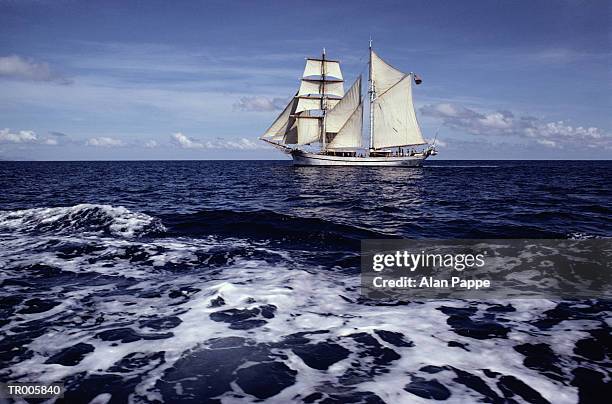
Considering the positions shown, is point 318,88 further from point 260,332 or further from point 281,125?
point 260,332

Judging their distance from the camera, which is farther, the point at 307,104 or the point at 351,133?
the point at 307,104

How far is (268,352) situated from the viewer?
5.68 meters

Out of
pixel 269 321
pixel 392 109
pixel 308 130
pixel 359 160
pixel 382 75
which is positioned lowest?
pixel 269 321

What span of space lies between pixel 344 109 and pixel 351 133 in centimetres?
641

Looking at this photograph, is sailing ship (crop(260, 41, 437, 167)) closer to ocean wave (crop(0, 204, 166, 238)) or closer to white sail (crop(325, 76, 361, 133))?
white sail (crop(325, 76, 361, 133))

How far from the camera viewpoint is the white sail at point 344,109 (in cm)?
8969

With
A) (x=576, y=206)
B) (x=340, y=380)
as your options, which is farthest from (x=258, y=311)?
(x=576, y=206)

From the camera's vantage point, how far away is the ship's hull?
3851 inches

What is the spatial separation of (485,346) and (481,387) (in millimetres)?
1256

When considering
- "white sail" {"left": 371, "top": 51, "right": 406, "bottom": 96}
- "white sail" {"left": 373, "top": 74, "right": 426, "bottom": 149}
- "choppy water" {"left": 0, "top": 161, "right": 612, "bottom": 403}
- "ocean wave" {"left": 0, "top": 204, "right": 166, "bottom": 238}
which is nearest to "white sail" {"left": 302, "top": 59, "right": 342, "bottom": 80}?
"white sail" {"left": 371, "top": 51, "right": 406, "bottom": 96}

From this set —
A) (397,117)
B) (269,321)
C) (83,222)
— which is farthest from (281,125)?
(269,321)

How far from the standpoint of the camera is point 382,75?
302ft

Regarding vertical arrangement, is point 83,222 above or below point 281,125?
below

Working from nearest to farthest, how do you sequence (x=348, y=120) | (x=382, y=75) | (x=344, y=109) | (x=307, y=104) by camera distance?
(x=348, y=120) → (x=382, y=75) → (x=344, y=109) → (x=307, y=104)
